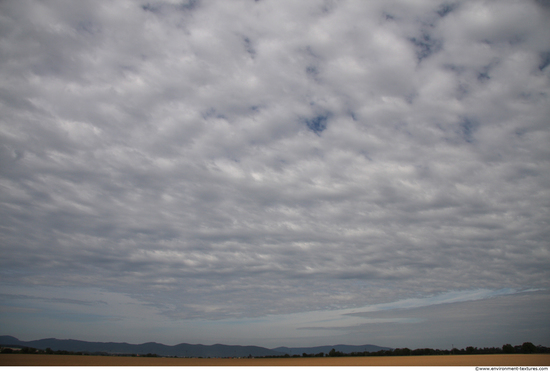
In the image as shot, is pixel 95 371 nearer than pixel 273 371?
No

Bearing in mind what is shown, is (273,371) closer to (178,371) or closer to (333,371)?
(333,371)

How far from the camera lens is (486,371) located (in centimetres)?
3250

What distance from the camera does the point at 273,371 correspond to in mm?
28172

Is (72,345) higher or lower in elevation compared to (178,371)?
lower

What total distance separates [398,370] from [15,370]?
103ft

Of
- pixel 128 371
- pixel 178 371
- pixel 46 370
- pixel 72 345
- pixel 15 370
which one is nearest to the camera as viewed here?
pixel 15 370

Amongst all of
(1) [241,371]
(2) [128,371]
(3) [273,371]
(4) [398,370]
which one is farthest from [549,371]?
(2) [128,371]

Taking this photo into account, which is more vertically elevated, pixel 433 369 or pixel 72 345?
pixel 433 369

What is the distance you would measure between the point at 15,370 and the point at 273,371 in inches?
797

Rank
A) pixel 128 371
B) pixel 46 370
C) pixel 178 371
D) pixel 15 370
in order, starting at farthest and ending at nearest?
pixel 178 371 < pixel 128 371 < pixel 46 370 < pixel 15 370

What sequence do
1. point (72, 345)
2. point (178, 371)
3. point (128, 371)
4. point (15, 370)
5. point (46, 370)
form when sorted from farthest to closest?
1. point (72, 345)
2. point (178, 371)
3. point (128, 371)
4. point (46, 370)
5. point (15, 370)

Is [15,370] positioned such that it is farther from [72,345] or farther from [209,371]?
[72,345]

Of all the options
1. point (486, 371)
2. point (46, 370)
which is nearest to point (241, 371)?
point (46, 370)

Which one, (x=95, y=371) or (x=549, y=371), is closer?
(x=549, y=371)
